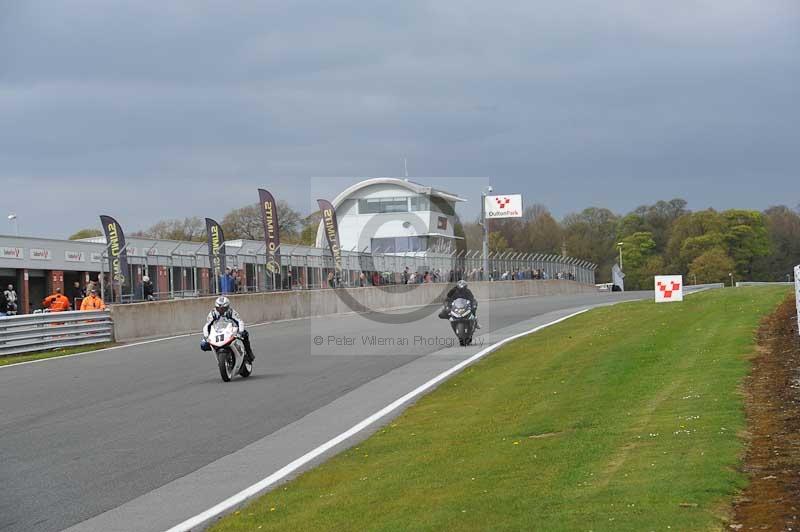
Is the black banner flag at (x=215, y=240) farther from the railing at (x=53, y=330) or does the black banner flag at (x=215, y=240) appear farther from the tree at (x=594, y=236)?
the tree at (x=594, y=236)

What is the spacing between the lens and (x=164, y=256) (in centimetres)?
3061

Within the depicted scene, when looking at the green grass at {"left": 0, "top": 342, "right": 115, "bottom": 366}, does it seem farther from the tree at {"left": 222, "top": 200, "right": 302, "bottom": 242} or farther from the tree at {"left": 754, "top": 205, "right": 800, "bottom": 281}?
the tree at {"left": 754, "top": 205, "right": 800, "bottom": 281}

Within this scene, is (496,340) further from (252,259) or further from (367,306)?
(367,306)

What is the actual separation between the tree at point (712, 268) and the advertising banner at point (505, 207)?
76.8ft

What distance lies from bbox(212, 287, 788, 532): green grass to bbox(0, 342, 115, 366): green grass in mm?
→ 11189

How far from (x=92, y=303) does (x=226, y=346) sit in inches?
445

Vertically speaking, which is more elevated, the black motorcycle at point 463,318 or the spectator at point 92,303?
the spectator at point 92,303

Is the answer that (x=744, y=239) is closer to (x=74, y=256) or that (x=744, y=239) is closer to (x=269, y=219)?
(x=74, y=256)

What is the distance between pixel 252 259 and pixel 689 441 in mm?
27620

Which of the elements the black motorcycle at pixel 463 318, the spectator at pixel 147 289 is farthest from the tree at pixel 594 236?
the black motorcycle at pixel 463 318

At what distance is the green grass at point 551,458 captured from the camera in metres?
6.68

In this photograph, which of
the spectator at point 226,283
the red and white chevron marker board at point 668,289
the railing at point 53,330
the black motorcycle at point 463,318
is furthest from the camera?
the red and white chevron marker board at point 668,289

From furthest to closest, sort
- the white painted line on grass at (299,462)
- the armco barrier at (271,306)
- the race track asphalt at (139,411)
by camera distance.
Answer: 1. the armco barrier at (271,306)
2. the race track asphalt at (139,411)
3. the white painted line on grass at (299,462)

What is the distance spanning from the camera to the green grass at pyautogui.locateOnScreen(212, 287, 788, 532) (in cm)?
668
